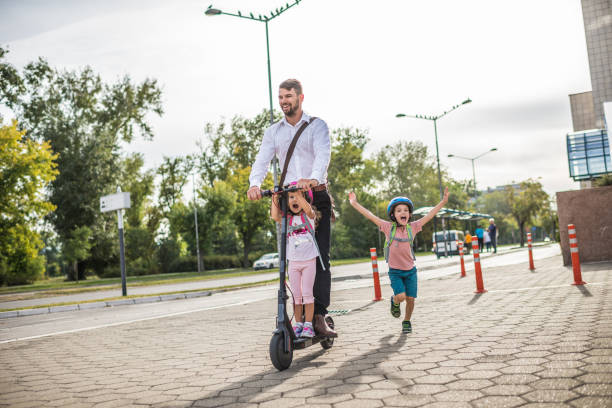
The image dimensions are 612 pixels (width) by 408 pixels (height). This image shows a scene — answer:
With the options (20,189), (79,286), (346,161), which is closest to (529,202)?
(346,161)

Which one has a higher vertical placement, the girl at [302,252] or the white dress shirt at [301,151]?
the white dress shirt at [301,151]

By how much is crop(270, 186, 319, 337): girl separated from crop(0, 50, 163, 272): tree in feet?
116

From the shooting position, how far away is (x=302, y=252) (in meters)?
4.26

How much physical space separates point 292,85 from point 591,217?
1222 centimetres

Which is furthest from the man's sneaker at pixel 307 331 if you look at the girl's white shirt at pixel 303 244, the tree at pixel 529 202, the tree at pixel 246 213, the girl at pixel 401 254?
the tree at pixel 529 202

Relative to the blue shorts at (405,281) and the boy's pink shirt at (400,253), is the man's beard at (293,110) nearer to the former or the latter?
the boy's pink shirt at (400,253)

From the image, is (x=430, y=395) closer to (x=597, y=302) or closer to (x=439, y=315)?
(x=439, y=315)

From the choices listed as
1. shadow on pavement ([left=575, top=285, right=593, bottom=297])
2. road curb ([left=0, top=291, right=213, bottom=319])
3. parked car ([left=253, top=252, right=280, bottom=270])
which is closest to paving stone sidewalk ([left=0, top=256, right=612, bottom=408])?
shadow on pavement ([left=575, top=285, right=593, bottom=297])

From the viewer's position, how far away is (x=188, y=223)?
4844 centimetres

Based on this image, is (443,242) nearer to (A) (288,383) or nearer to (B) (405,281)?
(B) (405,281)

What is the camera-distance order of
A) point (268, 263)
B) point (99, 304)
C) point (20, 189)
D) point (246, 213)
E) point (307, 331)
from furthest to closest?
→ point (246, 213) < point (268, 263) < point (20, 189) < point (99, 304) < point (307, 331)

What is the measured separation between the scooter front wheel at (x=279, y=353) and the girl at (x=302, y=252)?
31 centimetres

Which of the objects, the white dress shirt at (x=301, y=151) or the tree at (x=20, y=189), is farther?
the tree at (x=20, y=189)

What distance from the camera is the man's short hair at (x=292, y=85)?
4.48 metres
